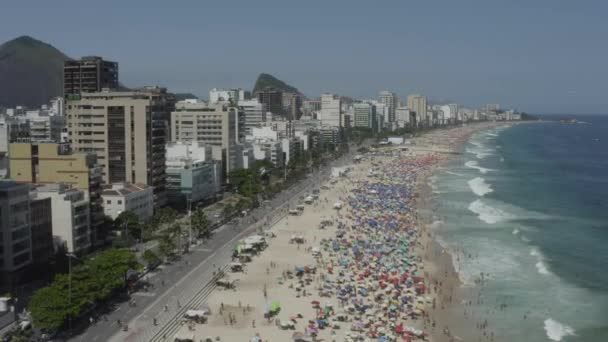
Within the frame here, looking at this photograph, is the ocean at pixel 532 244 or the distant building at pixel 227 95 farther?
the distant building at pixel 227 95

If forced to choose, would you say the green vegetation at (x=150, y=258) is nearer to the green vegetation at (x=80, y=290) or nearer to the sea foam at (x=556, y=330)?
the green vegetation at (x=80, y=290)

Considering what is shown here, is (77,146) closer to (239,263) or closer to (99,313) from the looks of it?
(239,263)

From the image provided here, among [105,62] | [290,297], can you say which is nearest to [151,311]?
[290,297]

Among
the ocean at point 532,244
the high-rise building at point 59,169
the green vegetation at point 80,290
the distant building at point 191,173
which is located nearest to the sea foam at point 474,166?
the ocean at point 532,244

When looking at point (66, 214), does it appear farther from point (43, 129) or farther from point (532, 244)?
point (43, 129)

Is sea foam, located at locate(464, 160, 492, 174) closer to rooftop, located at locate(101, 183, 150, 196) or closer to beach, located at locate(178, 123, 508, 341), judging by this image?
beach, located at locate(178, 123, 508, 341)

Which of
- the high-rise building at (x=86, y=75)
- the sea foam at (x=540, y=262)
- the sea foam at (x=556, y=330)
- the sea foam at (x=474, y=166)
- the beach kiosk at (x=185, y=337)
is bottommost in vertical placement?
the sea foam at (x=556, y=330)
